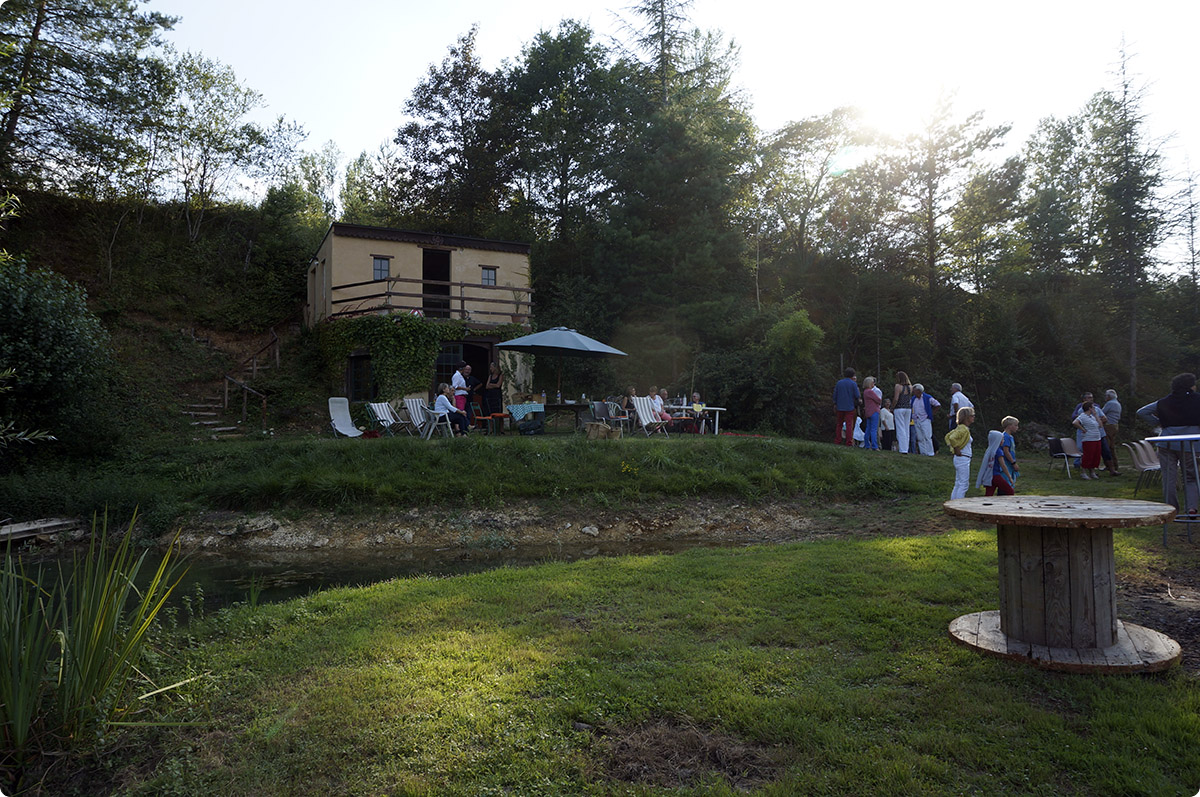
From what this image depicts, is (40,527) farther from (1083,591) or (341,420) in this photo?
(1083,591)

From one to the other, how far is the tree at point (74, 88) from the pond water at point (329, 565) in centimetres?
1710

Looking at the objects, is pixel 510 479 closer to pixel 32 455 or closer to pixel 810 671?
pixel 810 671

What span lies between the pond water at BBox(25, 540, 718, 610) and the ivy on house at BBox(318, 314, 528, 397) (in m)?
8.75

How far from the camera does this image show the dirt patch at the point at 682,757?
2.75 meters

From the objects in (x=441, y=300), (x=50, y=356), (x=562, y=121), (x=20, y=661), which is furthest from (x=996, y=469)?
(x=562, y=121)

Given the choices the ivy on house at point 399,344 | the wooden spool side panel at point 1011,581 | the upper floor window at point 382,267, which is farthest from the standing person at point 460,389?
the wooden spool side panel at point 1011,581

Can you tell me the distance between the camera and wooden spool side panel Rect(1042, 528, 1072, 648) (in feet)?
12.3

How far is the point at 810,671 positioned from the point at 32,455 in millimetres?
14634

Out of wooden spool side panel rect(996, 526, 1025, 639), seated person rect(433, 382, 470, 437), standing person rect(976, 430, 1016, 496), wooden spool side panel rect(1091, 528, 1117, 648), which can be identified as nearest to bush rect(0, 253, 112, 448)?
seated person rect(433, 382, 470, 437)

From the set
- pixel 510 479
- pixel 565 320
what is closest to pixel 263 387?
pixel 565 320

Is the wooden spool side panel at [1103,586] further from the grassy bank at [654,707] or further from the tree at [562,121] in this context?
the tree at [562,121]

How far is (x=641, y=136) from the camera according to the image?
920 inches

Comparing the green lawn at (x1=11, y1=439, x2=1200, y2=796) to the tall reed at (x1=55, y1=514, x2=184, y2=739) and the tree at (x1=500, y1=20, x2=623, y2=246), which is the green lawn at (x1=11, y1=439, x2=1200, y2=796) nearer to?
the tall reed at (x1=55, y1=514, x2=184, y2=739)

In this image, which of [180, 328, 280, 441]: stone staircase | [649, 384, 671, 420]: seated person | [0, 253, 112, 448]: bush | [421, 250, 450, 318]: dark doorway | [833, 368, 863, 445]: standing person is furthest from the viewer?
[421, 250, 450, 318]: dark doorway
